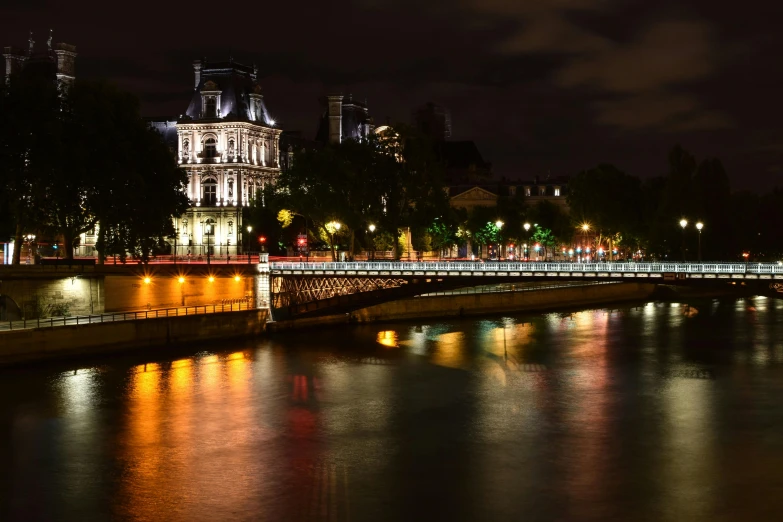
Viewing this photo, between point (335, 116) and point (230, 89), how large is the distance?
81.0 feet

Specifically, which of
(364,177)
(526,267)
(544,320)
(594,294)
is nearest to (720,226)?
(594,294)

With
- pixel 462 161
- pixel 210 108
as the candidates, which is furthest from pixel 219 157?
pixel 462 161

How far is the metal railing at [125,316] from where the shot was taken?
167 ft

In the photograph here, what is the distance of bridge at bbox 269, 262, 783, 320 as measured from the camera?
55.4 meters

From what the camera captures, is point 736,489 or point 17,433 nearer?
point 736,489

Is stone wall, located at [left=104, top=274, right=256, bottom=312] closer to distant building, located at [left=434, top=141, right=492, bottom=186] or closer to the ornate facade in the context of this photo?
the ornate facade

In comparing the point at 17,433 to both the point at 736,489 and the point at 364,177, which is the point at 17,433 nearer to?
the point at 736,489

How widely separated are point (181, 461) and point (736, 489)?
17033mm

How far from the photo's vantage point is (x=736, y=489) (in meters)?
29.0

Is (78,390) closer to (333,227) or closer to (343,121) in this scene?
(333,227)

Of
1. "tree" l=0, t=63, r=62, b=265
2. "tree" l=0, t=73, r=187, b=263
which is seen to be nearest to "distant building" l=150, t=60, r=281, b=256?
"tree" l=0, t=73, r=187, b=263

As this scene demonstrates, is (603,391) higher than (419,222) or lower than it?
lower

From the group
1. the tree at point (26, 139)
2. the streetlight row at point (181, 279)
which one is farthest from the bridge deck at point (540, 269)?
the tree at point (26, 139)

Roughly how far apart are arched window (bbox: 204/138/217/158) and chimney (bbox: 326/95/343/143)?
25.3 meters
